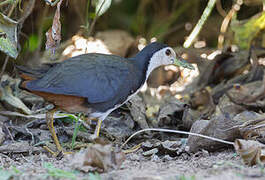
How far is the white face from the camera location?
374 centimetres

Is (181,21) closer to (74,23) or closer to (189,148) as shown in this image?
(74,23)

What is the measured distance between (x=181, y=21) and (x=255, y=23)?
2.13 m

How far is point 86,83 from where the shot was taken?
319 centimetres

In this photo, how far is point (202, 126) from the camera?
126 inches

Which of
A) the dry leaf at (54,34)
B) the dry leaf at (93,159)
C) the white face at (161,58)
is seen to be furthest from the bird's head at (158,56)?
the dry leaf at (93,159)

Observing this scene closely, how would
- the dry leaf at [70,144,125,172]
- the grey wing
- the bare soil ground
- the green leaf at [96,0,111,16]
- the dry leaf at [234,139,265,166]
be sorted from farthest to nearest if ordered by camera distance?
the green leaf at [96,0,111,16]
the grey wing
the dry leaf at [234,139,265,166]
the dry leaf at [70,144,125,172]
the bare soil ground

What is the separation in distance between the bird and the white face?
22 cm

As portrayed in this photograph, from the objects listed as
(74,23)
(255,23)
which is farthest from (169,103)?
(74,23)

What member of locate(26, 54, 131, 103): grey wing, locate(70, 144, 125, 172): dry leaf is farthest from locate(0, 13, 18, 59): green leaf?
locate(70, 144, 125, 172): dry leaf

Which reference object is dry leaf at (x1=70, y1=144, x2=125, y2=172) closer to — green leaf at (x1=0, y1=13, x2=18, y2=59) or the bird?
the bird

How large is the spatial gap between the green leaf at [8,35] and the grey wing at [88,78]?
37 centimetres

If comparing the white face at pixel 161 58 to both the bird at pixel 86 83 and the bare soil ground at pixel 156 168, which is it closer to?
the bird at pixel 86 83

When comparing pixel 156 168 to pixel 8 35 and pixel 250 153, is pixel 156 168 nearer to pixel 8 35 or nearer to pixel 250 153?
pixel 250 153

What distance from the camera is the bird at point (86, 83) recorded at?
123 inches
